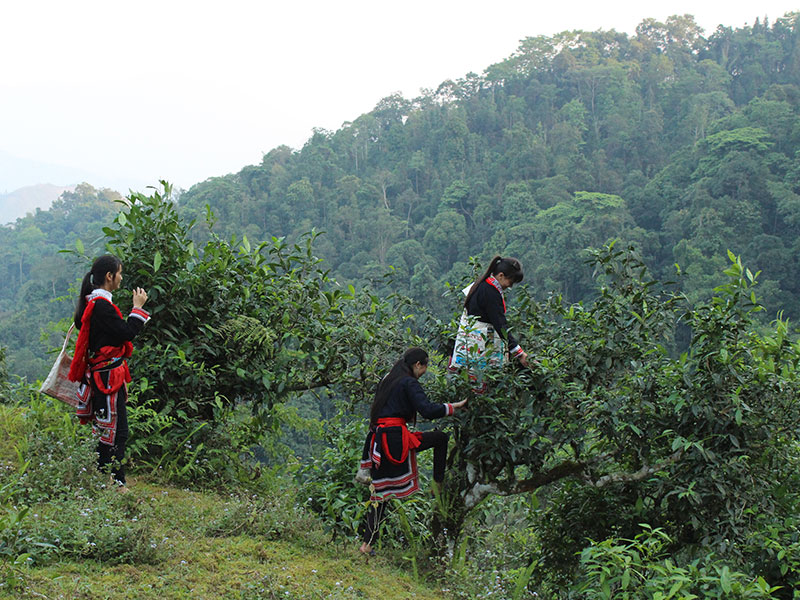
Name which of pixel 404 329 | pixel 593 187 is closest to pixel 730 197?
pixel 593 187

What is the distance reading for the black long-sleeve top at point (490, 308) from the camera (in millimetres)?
3617

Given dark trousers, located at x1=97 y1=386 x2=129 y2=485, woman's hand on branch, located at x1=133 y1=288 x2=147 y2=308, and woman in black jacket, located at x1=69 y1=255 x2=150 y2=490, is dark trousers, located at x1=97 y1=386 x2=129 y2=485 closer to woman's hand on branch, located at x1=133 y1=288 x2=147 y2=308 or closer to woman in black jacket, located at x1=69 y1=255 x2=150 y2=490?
woman in black jacket, located at x1=69 y1=255 x2=150 y2=490

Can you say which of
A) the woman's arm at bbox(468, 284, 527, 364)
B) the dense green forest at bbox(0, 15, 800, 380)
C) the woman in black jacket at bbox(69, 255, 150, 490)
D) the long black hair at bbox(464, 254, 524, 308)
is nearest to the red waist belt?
the woman's arm at bbox(468, 284, 527, 364)

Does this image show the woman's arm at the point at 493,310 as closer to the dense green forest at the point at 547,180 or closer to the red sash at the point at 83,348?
the red sash at the point at 83,348

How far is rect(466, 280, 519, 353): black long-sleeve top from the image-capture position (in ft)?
11.9

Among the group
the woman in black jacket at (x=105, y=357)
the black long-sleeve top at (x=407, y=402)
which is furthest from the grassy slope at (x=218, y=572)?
the black long-sleeve top at (x=407, y=402)

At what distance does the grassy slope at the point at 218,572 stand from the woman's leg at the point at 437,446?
57 centimetres

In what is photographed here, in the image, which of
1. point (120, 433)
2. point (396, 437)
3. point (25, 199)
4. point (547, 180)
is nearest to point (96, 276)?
point (120, 433)

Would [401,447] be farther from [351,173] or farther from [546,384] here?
[351,173]

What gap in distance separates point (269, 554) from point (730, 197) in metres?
38.6

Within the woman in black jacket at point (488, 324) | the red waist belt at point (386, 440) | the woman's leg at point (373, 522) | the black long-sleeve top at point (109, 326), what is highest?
the black long-sleeve top at point (109, 326)

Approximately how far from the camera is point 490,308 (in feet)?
12.0

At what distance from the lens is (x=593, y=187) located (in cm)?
4981

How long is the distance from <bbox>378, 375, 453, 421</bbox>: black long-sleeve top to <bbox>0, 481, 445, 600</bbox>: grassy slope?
0.68 metres
